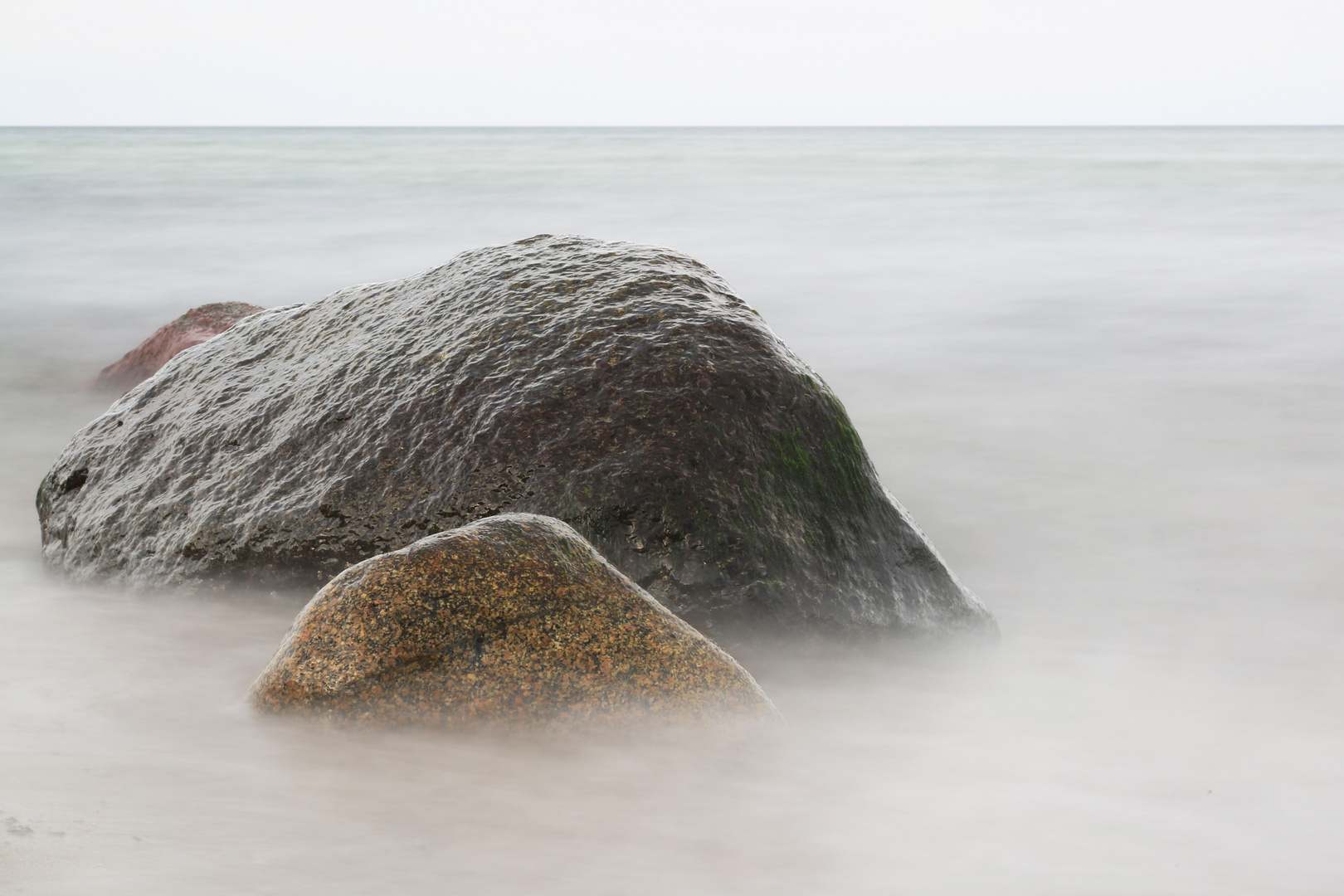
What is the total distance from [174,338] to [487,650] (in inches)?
180

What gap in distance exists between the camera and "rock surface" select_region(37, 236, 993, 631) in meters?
3.09

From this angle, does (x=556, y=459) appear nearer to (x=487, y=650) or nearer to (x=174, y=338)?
(x=487, y=650)

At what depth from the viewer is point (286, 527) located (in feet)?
10.9

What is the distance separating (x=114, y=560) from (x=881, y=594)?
2297mm

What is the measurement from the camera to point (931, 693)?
3.11 meters

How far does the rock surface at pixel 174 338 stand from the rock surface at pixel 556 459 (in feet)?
8.40

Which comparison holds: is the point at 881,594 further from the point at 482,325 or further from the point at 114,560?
the point at 114,560

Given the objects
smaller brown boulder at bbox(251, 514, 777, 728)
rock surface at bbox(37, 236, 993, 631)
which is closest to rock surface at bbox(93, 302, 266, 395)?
rock surface at bbox(37, 236, 993, 631)

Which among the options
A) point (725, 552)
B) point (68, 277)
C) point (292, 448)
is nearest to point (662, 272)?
point (725, 552)

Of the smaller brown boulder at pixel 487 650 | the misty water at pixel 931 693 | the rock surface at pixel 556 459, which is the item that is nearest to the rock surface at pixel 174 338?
the misty water at pixel 931 693

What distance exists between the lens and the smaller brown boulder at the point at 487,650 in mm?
2471

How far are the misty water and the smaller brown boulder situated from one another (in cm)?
7

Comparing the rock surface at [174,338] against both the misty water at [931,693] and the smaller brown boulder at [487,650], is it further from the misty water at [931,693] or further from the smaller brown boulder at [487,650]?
the smaller brown boulder at [487,650]

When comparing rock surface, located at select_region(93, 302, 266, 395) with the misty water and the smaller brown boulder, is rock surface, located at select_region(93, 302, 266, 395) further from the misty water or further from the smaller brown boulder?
the smaller brown boulder
